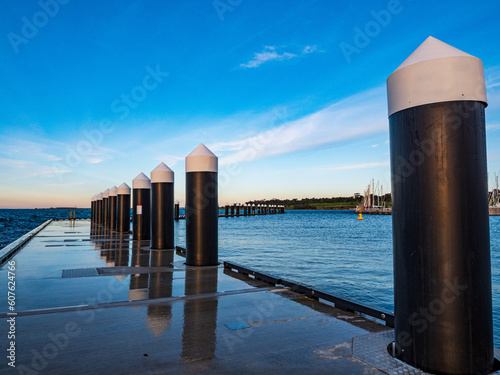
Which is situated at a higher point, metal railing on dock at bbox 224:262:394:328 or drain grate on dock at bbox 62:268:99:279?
metal railing on dock at bbox 224:262:394:328

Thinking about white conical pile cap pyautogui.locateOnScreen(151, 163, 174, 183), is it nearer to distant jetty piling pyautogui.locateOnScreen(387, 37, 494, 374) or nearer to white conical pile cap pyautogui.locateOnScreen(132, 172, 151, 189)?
white conical pile cap pyautogui.locateOnScreen(132, 172, 151, 189)

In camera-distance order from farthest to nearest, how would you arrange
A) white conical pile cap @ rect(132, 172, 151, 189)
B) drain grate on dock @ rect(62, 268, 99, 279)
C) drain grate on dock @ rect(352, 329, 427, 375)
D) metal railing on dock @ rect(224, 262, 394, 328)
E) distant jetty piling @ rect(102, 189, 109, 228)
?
distant jetty piling @ rect(102, 189, 109, 228)
white conical pile cap @ rect(132, 172, 151, 189)
drain grate on dock @ rect(62, 268, 99, 279)
metal railing on dock @ rect(224, 262, 394, 328)
drain grate on dock @ rect(352, 329, 427, 375)

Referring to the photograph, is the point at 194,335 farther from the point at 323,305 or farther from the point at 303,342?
the point at 323,305

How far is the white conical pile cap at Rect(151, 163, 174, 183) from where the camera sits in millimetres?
12211

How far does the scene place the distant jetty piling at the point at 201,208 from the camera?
8.55m

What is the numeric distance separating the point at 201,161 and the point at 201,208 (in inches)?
43.8

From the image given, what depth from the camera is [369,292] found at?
10.4 meters

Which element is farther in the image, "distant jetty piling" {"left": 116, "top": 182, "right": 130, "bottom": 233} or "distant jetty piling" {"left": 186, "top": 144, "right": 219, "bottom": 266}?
"distant jetty piling" {"left": 116, "top": 182, "right": 130, "bottom": 233}

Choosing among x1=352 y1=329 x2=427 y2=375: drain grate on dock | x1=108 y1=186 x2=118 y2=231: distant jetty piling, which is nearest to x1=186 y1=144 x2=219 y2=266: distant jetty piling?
x1=352 y1=329 x2=427 y2=375: drain grate on dock

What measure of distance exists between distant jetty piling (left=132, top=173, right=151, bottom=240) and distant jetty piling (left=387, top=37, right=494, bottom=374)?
43.6 ft

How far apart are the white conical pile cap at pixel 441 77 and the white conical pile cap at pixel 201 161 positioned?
594cm

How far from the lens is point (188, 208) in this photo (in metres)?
8.68

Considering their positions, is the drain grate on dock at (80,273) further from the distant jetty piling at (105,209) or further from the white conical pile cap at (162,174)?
the distant jetty piling at (105,209)

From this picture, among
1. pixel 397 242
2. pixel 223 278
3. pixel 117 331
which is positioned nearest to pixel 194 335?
pixel 117 331
